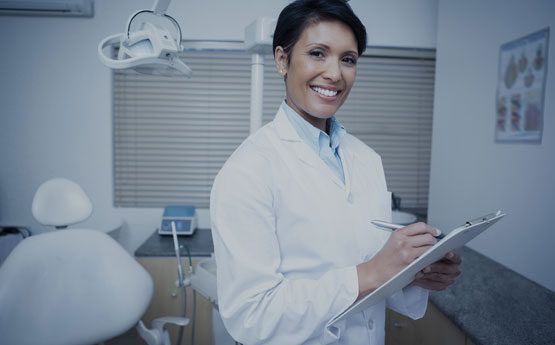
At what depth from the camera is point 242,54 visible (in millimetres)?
2139

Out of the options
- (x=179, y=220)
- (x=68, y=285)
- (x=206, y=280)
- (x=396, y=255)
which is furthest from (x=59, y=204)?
(x=396, y=255)

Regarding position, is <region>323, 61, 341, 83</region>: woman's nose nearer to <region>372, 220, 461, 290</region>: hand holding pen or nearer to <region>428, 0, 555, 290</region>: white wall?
<region>372, 220, 461, 290</region>: hand holding pen

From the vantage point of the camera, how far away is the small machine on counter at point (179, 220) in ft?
6.60

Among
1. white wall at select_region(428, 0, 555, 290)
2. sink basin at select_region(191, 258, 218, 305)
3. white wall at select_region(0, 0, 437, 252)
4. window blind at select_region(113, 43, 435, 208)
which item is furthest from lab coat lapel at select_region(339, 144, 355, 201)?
white wall at select_region(0, 0, 437, 252)

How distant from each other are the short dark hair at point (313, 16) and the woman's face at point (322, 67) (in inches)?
0.4

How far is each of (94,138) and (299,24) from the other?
173 cm

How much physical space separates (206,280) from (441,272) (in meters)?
Answer: 0.71

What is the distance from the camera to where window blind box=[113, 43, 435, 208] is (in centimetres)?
213

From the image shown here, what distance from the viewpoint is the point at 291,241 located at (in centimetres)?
75

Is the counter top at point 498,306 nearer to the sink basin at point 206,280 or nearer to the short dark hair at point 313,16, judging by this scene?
the sink basin at point 206,280

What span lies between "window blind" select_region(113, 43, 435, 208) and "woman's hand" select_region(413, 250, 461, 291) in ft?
4.93

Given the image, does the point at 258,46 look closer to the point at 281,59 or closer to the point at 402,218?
the point at 281,59

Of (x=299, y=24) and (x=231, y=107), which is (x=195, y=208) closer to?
(x=231, y=107)

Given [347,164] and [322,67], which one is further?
[347,164]
